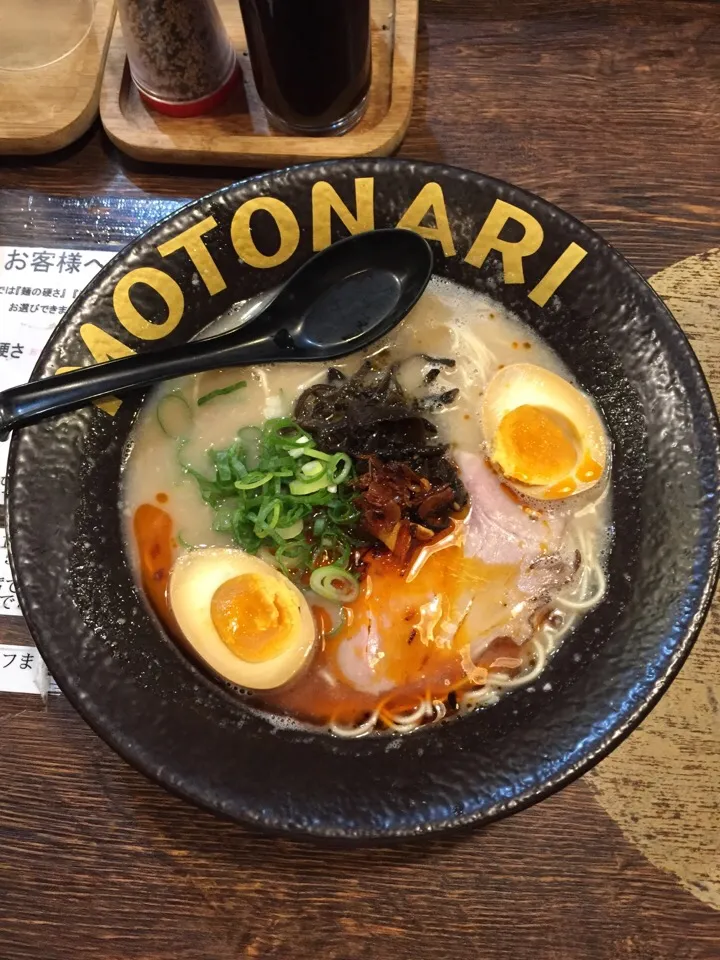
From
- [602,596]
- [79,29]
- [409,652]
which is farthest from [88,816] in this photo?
[79,29]

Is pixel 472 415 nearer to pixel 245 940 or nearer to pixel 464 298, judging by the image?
pixel 464 298

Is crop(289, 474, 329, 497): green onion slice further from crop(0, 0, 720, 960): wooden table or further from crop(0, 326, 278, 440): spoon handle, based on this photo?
crop(0, 0, 720, 960): wooden table

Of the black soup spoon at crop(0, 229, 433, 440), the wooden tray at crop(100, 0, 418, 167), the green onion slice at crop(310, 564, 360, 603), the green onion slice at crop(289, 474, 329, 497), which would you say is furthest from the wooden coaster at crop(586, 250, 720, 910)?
the wooden tray at crop(100, 0, 418, 167)

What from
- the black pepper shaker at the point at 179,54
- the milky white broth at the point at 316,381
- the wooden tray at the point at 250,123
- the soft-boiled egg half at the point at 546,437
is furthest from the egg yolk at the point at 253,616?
the black pepper shaker at the point at 179,54

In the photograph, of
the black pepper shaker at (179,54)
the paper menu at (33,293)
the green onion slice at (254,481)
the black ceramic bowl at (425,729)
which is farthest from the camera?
the paper menu at (33,293)

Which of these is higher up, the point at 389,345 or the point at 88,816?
the point at 389,345

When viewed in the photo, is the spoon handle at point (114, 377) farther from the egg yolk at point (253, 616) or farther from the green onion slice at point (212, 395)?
the egg yolk at point (253, 616)
